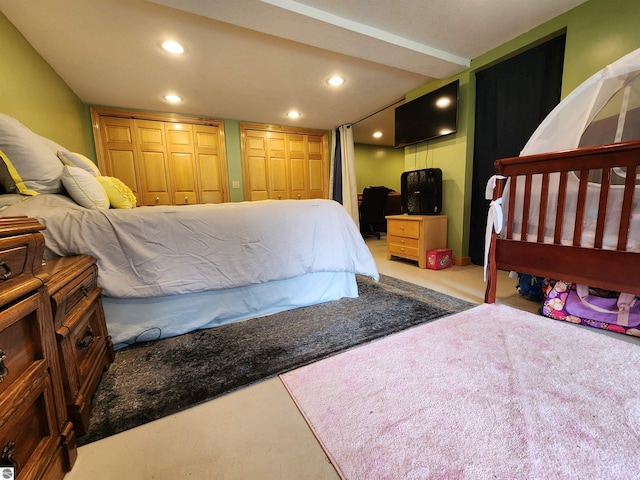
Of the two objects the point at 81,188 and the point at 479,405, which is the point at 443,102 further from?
the point at 81,188

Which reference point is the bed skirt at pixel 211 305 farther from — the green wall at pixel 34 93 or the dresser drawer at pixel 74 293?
the green wall at pixel 34 93

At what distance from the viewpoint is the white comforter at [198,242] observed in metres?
1.29

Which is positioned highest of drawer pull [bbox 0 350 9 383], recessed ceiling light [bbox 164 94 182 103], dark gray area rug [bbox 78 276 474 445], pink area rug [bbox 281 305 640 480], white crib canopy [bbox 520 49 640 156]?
recessed ceiling light [bbox 164 94 182 103]

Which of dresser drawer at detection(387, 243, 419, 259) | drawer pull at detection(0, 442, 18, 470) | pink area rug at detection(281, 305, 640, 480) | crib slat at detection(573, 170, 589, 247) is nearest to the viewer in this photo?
drawer pull at detection(0, 442, 18, 470)

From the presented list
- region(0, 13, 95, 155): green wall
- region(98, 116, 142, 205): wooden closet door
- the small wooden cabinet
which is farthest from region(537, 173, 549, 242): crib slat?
region(98, 116, 142, 205): wooden closet door

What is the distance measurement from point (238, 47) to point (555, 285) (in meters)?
3.00

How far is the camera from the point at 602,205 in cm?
135

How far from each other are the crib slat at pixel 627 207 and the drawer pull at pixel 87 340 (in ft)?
7.98

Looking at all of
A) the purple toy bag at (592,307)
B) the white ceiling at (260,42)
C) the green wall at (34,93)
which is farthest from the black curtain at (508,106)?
the green wall at (34,93)

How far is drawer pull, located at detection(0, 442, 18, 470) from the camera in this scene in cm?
53

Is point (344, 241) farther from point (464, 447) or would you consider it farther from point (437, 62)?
point (437, 62)

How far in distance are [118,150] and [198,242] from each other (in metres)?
3.15

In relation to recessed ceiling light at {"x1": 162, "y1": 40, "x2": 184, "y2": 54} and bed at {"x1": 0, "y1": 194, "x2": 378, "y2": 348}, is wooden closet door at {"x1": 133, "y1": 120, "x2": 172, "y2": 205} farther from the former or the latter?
bed at {"x1": 0, "y1": 194, "x2": 378, "y2": 348}

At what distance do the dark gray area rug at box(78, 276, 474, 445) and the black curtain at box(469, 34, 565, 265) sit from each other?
151 centimetres
